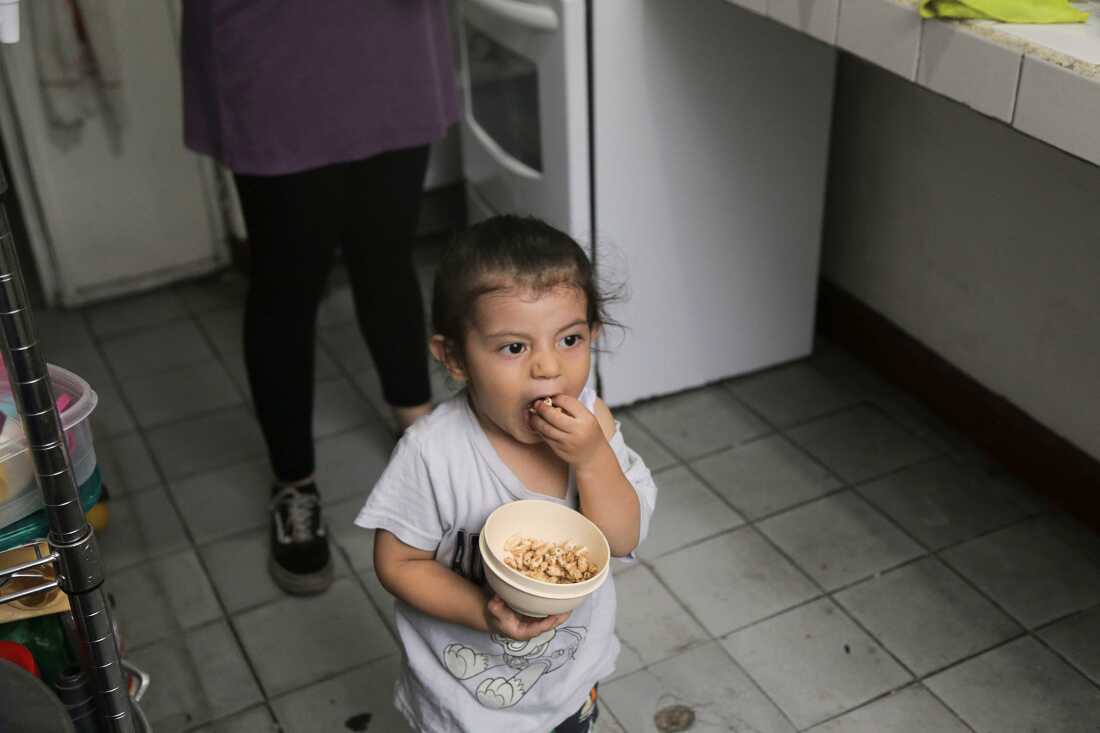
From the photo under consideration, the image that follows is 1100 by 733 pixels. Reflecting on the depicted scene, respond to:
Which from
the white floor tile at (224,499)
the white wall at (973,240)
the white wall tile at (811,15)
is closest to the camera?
the white wall tile at (811,15)

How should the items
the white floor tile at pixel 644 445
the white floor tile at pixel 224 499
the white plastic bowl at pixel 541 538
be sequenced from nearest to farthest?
the white plastic bowl at pixel 541 538 → the white floor tile at pixel 224 499 → the white floor tile at pixel 644 445

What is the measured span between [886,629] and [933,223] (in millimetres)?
767

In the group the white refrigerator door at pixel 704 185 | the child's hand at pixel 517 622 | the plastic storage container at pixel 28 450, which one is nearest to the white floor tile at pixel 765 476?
the white refrigerator door at pixel 704 185

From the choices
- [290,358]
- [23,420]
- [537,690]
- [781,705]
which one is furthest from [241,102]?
[781,705]

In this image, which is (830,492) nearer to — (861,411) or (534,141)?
(861,411)

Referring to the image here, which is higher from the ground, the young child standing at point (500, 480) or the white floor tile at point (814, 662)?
the young child standing at point (500, 480)

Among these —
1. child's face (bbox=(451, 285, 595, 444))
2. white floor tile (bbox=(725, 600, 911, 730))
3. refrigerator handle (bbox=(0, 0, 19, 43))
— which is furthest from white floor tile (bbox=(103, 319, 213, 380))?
refrigerator handle (bbox=(0, 0, 19, 43))

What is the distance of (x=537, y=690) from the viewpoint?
111 cm

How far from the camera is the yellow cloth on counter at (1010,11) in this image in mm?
1242

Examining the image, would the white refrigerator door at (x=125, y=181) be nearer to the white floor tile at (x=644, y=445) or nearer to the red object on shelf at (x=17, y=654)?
the white floor tile at (x=644, y=445)

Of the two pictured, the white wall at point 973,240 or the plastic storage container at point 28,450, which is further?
the white wall at point 973,240

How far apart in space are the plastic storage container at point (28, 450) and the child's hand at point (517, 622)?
37 centimetres

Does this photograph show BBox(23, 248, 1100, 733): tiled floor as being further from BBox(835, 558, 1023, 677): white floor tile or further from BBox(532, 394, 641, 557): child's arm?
BBox(532, 394, 641, 557): child's arm

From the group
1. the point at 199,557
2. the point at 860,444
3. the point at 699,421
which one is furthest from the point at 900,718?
the point at 199,557
